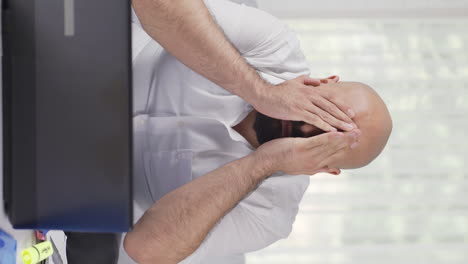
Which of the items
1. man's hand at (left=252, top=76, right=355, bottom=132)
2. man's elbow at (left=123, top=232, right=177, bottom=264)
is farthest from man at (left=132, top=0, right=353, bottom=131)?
man's elbow at (left=123, top=232, right=177, bottom=264)

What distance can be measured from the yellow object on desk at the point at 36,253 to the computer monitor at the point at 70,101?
0.56ft

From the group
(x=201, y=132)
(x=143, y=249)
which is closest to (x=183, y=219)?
(x=143, y=249)

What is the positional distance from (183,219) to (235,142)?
0.33 meters

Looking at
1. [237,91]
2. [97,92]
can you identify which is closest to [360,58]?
[237,91]

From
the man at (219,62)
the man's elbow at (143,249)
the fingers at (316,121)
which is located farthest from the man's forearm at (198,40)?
the man's elbow at (143,249)

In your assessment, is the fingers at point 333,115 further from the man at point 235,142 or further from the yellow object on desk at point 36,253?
the yellow object on desk at point 36,253

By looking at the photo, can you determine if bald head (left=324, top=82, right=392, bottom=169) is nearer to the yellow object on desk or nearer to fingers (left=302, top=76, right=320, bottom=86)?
fingers (left=302, top=76, right=320, bottom=86)

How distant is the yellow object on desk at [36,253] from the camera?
1.00m

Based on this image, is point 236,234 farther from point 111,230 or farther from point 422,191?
point 422,191

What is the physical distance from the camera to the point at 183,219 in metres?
1.29

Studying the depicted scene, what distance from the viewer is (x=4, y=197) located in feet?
3.00

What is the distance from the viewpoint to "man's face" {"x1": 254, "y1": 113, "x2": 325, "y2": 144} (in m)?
1.44

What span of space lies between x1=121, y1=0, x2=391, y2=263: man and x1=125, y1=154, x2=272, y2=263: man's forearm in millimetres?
15

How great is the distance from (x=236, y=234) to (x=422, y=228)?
3.02 feet
